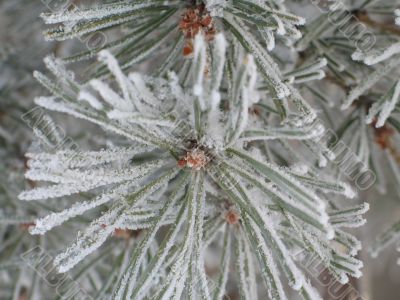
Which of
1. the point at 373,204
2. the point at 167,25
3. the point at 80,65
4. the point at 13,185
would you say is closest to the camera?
the point at 167,25

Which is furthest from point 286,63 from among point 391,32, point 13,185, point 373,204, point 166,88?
point 373,204

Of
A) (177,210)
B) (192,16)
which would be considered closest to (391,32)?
(192,16)

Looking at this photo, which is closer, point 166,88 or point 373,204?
point 166,88

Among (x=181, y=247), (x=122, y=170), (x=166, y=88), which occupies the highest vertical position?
(x=166, y=88)

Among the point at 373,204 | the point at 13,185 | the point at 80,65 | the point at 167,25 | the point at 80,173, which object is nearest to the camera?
the point at 80,173

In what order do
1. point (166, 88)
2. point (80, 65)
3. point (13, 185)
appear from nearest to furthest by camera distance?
point (166, 88)
point (13, 185)
point (80, 65)

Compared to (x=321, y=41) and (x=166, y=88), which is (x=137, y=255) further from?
(x=321, y=41)

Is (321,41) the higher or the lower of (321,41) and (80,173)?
the higher

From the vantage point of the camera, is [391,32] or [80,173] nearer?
[80,173]

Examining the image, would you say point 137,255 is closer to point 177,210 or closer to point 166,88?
point 177,210
